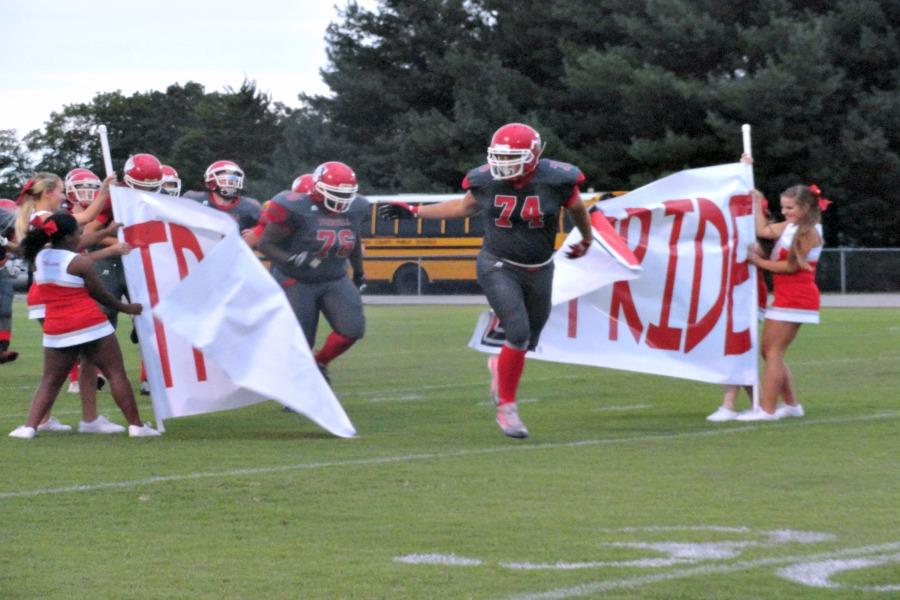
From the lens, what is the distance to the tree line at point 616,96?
136ft

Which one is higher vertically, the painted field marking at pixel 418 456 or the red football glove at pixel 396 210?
the red football glove at pixel 396 210

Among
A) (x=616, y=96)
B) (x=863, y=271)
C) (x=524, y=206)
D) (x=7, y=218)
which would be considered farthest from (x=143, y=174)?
(x=616, y=96)

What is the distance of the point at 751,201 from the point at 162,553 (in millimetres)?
6199

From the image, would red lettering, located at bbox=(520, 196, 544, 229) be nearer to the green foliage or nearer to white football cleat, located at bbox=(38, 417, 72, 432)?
white football cleat, located at bbox=(38, 417, 72, 432)

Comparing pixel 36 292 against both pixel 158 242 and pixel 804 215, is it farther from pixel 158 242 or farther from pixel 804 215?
pixel 804 215

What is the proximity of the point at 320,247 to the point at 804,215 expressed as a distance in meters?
3.14

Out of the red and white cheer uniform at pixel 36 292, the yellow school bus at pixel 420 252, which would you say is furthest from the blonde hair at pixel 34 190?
the yellow school bus at pixel 420 252

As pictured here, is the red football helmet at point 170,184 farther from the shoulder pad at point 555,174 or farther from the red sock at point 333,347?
the shoulder pad at point 555,174

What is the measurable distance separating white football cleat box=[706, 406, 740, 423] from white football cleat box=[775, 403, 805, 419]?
276 mm

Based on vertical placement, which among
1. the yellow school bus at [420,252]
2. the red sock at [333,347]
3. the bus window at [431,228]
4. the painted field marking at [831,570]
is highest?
the painted field marking at [831,570]

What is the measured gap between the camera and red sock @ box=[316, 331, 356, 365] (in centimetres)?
1205

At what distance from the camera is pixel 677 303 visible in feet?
37.9

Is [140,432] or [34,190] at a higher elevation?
[34,190]

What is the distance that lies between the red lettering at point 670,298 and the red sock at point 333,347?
6.68ft
